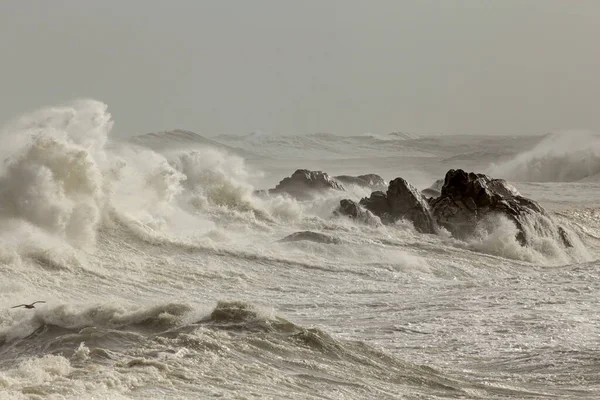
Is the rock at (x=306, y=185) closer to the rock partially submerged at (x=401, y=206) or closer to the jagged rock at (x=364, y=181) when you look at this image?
the jagged rock at (x=364, y=181)

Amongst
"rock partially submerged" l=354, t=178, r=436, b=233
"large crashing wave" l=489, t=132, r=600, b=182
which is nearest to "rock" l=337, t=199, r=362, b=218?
"rock partially submerged" l=354, t=178, r=436, b=233

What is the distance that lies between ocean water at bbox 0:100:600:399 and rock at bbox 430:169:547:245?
22.7 inches

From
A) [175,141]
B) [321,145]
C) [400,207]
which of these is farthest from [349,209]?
[321,145]

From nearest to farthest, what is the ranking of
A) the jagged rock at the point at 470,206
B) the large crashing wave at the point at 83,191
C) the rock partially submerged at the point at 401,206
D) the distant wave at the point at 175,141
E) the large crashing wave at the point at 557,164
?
the large crashing wave at the point at 83,191 < the jagged rock at the point at 470,206 < the rock partially submerged at the point at 401,206 < the large crashing wave at the point at 557,164 < the distant wave at the point at 175,141

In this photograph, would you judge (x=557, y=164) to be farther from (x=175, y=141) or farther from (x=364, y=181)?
(x=175, y=141)

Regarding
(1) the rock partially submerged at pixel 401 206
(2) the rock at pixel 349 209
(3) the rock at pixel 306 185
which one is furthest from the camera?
(3) the rock at pixel 306 185

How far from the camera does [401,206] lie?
22109mm

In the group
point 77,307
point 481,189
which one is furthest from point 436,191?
point 77,307

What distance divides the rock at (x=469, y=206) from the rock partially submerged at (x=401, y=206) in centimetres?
32

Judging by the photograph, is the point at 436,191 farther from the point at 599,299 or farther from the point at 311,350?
the point at 311,350

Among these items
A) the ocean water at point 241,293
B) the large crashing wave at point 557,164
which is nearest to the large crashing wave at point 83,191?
the ocean water at point 241,293

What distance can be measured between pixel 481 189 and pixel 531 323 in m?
10.8

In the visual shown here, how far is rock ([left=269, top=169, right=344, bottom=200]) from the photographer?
87.1ft

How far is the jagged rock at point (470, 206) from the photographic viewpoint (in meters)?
21.3
